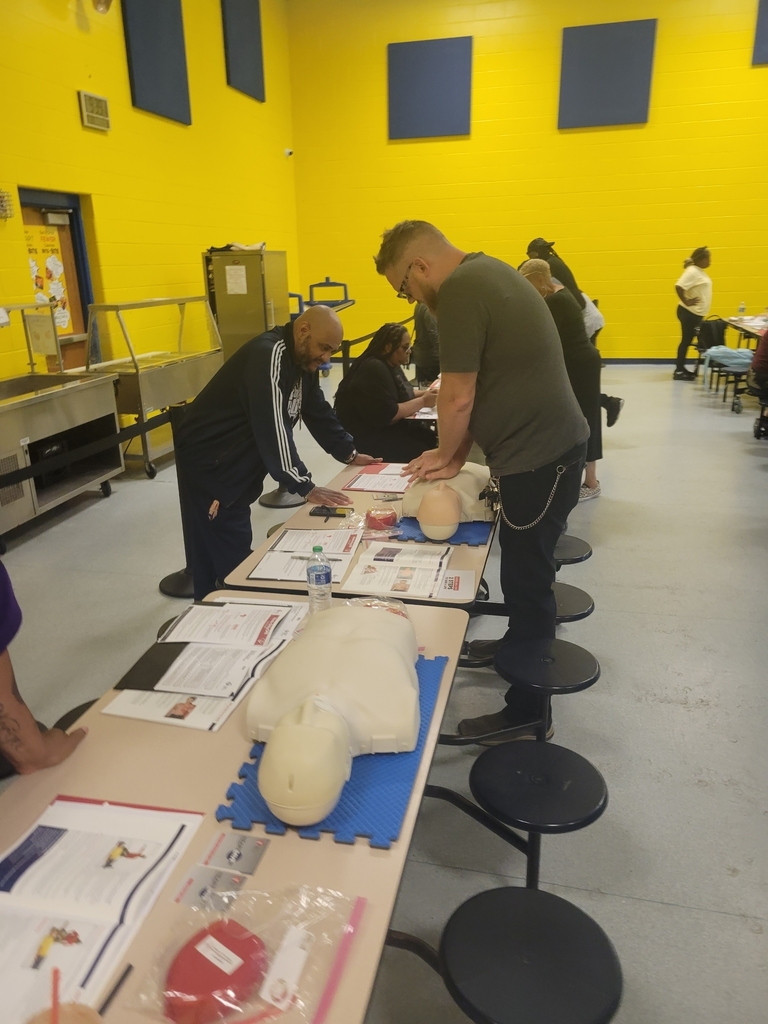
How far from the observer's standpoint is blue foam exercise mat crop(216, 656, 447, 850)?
1.12m

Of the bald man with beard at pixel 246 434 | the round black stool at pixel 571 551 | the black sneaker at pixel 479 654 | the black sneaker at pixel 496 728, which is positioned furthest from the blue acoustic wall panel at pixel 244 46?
the black sneaker at pixel 496 728

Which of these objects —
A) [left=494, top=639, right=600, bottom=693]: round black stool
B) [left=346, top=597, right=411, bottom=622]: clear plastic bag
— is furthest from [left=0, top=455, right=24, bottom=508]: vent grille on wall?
[left=494, top=639, right=600, bottom=693]: round black stool

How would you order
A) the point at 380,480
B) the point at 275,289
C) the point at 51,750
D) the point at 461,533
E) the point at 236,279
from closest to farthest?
the point at 51,750 → the point at 461,533 → the point at 380,480 → the point at 236,279 → the point at 275,289

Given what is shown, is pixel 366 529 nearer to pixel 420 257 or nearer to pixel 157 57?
pixel 420 257

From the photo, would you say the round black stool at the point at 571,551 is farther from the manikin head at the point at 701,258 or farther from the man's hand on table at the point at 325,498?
the manikin head at the point at 701,258

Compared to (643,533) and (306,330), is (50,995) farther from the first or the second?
(643,533)

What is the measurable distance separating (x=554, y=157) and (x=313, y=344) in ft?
27.6

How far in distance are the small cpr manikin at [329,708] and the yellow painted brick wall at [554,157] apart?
9.43 m

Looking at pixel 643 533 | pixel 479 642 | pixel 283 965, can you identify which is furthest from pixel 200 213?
pixel 283 965

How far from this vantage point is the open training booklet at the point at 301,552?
6.78 ft

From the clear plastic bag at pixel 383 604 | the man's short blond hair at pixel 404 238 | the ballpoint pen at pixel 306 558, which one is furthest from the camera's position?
the ballpoint pen at pixel 306 558

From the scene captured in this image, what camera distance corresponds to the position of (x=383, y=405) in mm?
4102

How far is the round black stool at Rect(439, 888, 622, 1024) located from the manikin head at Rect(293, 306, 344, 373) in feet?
5.98

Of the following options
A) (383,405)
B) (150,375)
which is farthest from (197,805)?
(150,375)
